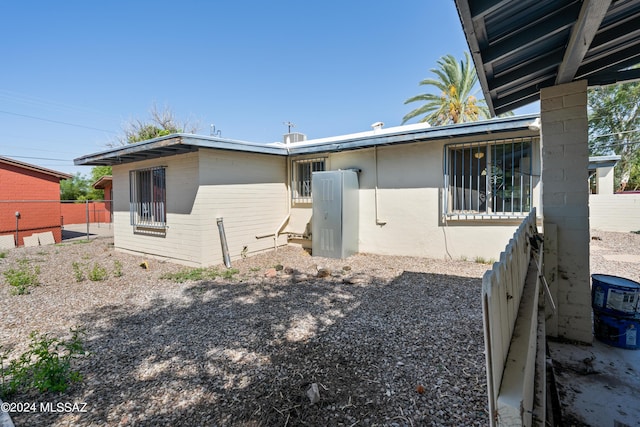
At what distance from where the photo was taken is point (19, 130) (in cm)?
2627

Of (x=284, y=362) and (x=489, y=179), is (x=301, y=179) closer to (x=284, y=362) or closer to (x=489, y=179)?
(x=489, y=179)

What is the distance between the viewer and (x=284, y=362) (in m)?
2.62

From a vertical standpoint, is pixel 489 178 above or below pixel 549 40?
below

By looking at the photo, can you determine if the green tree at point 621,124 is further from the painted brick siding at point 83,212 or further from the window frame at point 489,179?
the painted brick siding at point 83,212

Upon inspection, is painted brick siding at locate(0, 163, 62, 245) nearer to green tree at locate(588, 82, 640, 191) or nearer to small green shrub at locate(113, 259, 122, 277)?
small green shrub at locate(113, 259, 122, 277)

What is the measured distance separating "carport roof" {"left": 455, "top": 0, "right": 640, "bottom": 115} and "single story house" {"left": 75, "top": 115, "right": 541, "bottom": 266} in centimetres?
291

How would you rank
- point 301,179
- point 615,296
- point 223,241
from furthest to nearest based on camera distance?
point 301,179, point 223,241, point 615,296

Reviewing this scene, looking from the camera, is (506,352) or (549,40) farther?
(549,40)

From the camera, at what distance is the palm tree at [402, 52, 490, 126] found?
45.0 ft

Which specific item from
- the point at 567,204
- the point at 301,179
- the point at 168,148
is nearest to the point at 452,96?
the point at 301,179

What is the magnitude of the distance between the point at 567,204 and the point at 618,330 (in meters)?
1.24

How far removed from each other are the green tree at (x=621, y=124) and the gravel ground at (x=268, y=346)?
69.8 ft

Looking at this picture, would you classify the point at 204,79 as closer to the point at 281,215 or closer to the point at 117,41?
the point at 117,41

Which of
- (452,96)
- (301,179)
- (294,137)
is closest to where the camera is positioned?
(301,179)
